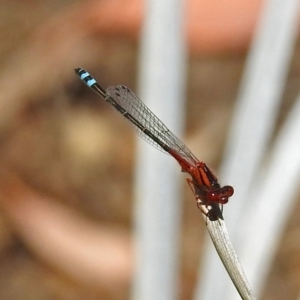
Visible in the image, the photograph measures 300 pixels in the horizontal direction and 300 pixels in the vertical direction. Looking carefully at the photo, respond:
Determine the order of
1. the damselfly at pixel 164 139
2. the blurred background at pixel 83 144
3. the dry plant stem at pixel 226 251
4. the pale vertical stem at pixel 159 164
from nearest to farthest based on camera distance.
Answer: the dry plant stem at pixel 226 251 → the damselfly at pixel 164 139 → the pale vertical stem at pixel 159 164 → the blurred background at pixel 83 144

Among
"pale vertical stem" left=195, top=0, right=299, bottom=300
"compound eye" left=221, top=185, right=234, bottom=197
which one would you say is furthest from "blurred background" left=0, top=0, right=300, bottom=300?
"compound eye" left=221, top=185, right=234, bottom=197

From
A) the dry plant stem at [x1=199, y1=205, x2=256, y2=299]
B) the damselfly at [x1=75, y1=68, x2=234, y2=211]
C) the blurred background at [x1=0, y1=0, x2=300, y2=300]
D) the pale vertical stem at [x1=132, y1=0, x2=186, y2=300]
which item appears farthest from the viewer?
the blurred background at [x1=0, y1=0, x2=300, y2=300]

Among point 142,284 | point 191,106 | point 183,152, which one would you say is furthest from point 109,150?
point 183,152

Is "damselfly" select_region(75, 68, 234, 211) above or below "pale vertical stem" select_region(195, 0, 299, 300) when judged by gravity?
below

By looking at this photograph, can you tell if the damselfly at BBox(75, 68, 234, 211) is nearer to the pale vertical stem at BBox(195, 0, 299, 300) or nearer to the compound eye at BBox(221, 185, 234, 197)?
the compound eye at BBox(221, 185, 234, 197)

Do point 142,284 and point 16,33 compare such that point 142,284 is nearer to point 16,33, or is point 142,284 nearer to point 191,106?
point 191,106

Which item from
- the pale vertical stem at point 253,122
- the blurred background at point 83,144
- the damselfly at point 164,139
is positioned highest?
the blurred background at point 83,144

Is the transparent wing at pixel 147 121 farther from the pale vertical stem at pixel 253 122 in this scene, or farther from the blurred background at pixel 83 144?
the blurred background at pixel 83 144

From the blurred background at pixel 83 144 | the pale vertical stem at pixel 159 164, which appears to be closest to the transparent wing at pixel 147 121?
the pale vertical stem at pixel 159 164
